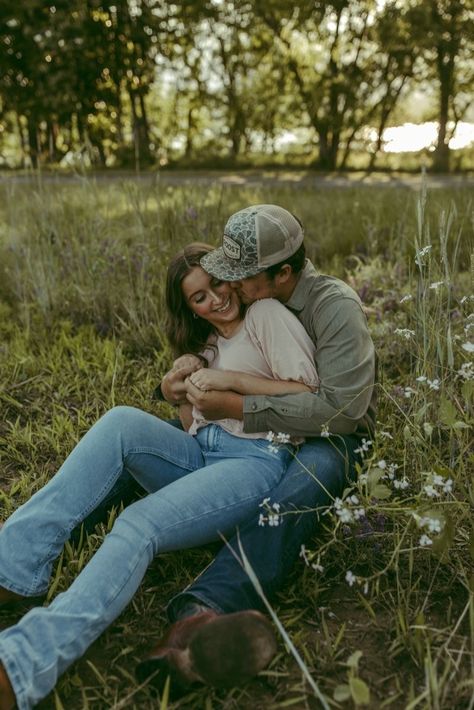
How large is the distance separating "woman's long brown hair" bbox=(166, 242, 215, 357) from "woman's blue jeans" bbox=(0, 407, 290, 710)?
34 cm

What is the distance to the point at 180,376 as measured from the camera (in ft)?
7.84

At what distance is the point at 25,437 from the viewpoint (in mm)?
2834

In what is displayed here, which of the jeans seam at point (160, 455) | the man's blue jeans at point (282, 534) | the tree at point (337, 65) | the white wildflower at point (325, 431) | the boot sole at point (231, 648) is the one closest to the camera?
the boot sole at point (231, 648)

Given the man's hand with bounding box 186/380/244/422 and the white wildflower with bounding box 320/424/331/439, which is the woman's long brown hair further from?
the white wildflower with bounding box 320/424/331/439

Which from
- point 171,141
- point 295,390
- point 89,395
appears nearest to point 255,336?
point 295,390

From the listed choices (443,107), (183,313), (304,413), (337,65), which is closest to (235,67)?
(337,65)

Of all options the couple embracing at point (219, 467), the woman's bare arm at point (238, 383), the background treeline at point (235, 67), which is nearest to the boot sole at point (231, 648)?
the couple embracing at point (219, 467)

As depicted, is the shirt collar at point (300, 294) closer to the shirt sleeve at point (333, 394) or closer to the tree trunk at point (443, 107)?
the shirt sleeve at point (333, 394)

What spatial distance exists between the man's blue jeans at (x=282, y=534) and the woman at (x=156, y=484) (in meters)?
0.07

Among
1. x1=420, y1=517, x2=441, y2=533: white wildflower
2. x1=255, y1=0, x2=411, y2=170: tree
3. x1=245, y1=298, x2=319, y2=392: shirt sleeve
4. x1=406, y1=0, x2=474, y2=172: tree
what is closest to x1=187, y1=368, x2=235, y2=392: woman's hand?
x1=245, y1=298, x2=319, y2=392: shirt sleeve

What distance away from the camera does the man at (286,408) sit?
72.0 inches

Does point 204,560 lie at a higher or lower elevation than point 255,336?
lower

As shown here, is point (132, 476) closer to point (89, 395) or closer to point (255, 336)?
point (255, 336)

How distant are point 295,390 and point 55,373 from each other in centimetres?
162
